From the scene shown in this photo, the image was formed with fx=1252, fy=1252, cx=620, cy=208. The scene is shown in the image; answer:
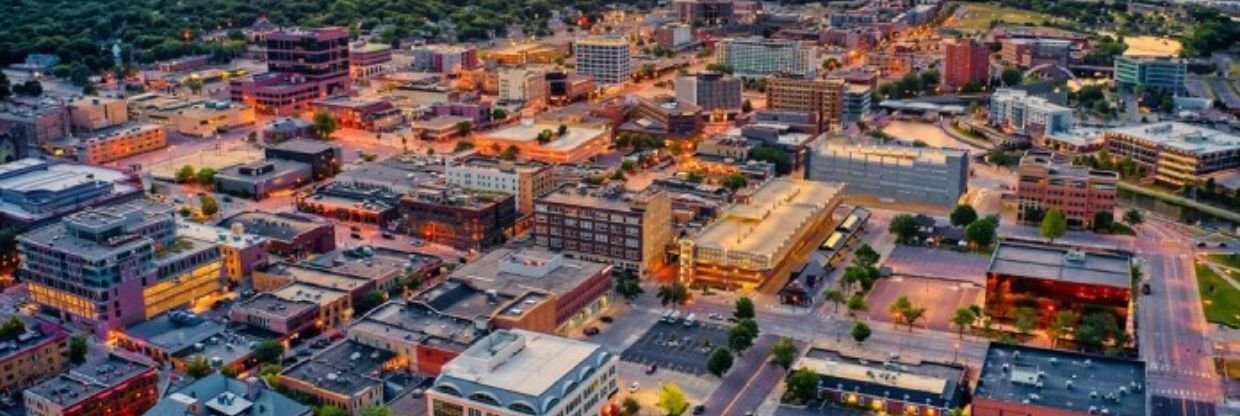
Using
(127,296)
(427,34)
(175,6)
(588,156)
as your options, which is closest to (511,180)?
(588,156)

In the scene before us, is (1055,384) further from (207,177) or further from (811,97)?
(811,97)

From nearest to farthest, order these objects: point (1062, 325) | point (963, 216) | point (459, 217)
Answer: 1. point (1062, 325)
2. point (459, 217)
3. point (963, 216)

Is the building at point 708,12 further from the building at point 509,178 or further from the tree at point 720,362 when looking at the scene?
the tree at point 720,362

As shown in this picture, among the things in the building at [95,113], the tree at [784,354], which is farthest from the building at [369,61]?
the tree at [784,354]

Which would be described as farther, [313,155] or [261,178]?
[313,155]

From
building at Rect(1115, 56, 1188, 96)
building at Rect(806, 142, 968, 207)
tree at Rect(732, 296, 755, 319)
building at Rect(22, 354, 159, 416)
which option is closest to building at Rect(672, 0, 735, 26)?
building at Rect(1115, 56, 1188, 96)

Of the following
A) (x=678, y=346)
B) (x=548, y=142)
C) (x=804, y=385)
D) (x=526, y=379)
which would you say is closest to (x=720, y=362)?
(x=678, y=346)

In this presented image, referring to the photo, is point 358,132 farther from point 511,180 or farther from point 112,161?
point 511,180
